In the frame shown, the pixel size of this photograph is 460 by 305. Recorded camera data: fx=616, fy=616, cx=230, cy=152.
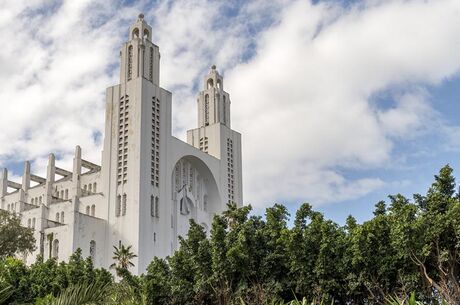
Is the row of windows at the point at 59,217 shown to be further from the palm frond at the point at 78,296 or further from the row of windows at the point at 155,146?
the palm frond at the point at 78,296

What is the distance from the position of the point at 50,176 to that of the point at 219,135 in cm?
1798

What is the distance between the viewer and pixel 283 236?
2408cm

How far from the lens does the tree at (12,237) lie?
144ft

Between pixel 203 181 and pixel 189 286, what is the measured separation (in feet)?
129

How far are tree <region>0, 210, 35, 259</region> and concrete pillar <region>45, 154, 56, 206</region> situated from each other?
514 inches

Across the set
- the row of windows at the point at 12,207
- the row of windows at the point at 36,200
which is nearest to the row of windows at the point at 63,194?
the row of windows at the point at 36,200

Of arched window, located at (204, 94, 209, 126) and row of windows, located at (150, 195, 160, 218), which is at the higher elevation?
arched window, located at (204, 94, 209, 126)

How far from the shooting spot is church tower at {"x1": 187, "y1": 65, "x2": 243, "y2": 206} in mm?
66188

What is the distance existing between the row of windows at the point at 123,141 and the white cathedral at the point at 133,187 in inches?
3.5

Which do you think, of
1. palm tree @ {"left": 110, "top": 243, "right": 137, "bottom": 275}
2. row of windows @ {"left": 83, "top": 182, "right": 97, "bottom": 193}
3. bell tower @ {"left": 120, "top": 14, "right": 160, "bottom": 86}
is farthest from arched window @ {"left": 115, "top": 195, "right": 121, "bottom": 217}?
bell tower @ {"left": 120, "top": 14, "right": 160, "bottom": 86}

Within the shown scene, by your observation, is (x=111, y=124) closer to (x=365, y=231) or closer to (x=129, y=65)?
(x=129, y=65)

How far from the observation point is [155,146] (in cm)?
5500

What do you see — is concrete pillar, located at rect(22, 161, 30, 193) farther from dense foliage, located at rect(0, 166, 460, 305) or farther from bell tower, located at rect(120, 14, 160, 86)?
dense foliage, located at rect(0, 166, 460, 305)

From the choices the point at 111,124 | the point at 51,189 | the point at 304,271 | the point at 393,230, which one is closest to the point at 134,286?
the point at 304,271
